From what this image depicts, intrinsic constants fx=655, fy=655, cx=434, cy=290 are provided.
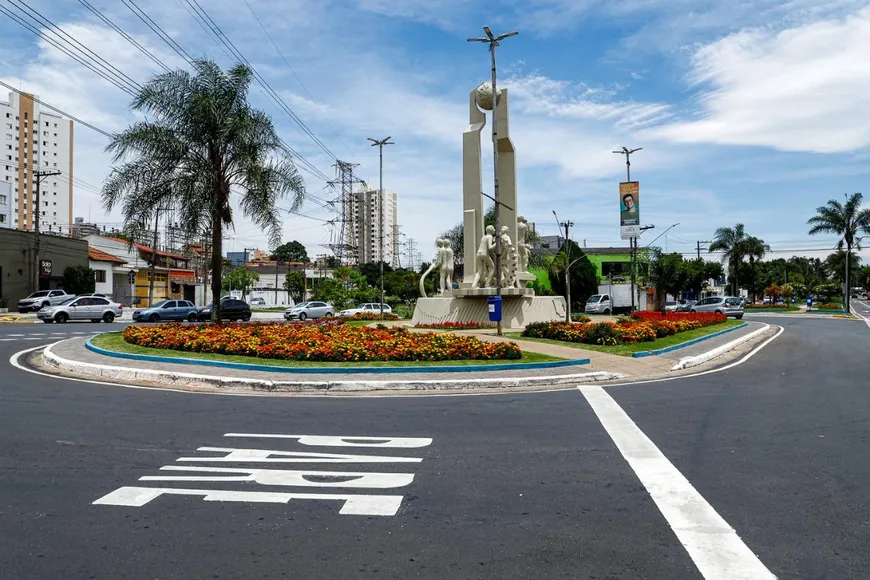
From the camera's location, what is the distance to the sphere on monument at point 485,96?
2702 centimetres

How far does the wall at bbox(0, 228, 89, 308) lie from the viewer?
47656 millimetres

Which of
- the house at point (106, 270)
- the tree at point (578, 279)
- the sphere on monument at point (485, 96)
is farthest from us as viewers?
the tree at point (578, 279)

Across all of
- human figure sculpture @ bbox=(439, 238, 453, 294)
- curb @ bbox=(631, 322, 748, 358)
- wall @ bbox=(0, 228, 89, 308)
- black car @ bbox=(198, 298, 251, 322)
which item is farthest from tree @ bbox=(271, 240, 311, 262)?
curb @ bbox=(631, 322, 748, 358)

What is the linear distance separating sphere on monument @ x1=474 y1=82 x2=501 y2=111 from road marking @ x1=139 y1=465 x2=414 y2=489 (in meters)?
23.2

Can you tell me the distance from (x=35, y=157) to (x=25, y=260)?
82.8m

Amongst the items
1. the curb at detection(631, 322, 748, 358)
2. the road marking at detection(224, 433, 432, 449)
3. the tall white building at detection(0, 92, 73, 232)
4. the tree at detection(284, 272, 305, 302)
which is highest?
the tall white building at detection(0, 92, 73, 232)

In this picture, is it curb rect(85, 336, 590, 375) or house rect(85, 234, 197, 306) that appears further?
house rect(85, 234, 197, 306)

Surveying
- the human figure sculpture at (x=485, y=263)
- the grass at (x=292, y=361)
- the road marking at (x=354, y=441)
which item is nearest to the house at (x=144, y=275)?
the human figure sculpture at (x=485, y=263)

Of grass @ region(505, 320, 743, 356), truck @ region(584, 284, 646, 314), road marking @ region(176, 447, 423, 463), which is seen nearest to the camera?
road marking @ region(176, 447, 423, 463)

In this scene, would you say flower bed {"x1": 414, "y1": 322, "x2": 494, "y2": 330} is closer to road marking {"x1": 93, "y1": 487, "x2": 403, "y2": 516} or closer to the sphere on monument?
the sphere on monument

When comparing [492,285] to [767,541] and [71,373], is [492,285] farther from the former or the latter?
[767,541]

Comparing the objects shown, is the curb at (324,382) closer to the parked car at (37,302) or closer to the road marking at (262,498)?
the road marking at (262,498)

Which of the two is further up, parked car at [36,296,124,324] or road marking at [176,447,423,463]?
parked car at [36,296,124,324]

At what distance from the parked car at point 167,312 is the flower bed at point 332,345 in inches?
789
